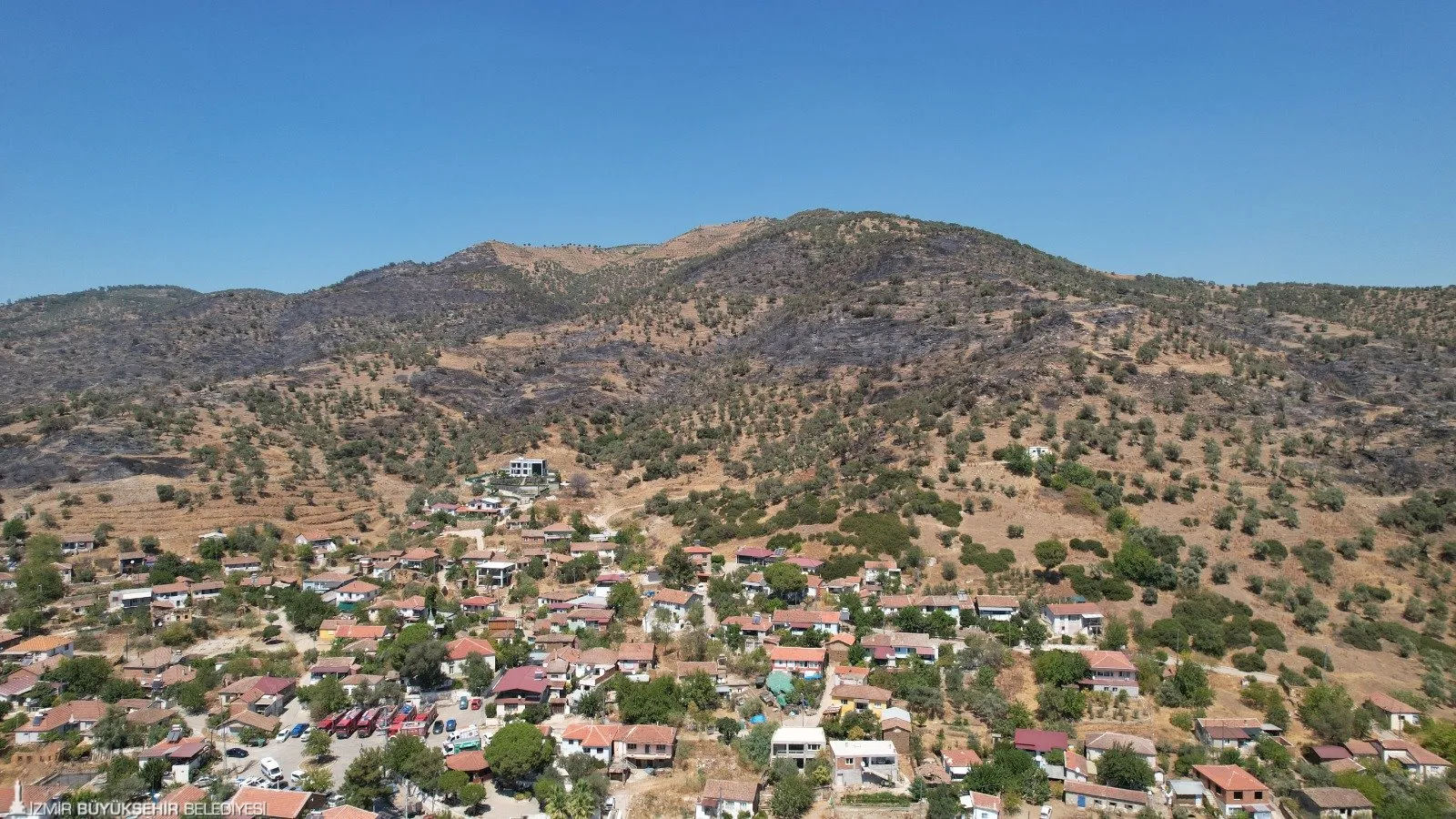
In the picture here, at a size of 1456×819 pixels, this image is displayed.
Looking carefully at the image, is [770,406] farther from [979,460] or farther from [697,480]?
[979,460]

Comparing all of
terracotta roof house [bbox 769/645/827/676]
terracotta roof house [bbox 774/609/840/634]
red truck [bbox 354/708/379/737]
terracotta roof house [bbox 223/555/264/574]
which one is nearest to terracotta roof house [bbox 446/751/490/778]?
red truck [bbox 354/708/379/737]

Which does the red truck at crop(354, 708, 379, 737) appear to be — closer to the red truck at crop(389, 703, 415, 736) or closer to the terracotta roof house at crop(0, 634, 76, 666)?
the red truck at crop(389, 703, 415, 736)

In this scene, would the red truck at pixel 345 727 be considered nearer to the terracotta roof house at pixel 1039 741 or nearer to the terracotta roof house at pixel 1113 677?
the terracotta roof house at pixel 1039 741

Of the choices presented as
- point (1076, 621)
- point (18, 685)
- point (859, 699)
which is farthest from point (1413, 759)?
point (18, 685)

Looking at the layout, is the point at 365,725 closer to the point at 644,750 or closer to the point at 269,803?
the point at 269,803

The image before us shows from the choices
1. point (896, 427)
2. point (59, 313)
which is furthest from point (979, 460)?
point (59, 313)
